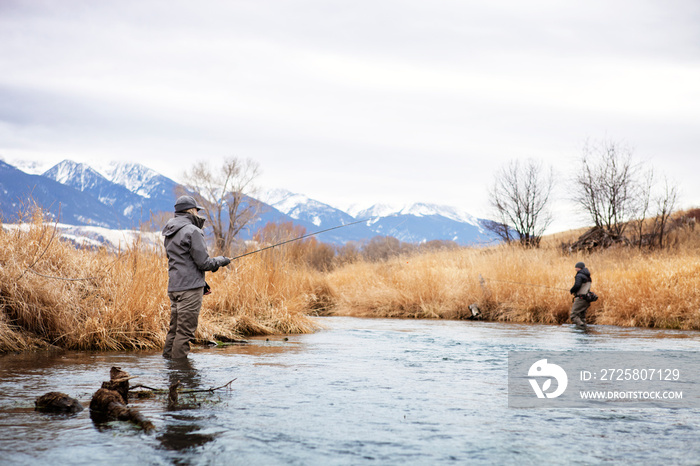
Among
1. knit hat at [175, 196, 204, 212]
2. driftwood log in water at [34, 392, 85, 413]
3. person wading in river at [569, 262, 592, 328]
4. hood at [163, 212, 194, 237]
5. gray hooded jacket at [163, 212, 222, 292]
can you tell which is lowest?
driftwood log in water at [34, 392, 85, 413]

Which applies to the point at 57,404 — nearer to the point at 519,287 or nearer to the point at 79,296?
the point at 79,296

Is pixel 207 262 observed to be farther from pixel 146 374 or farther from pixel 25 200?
pixel 25 200

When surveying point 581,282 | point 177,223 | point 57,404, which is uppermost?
point 177,223

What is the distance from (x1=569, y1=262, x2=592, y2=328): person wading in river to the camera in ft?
49.5

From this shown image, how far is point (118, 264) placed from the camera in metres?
9.62

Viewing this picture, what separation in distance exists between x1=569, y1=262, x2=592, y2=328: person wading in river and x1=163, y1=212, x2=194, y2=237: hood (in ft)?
36.0

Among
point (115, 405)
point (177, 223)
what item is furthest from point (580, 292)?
point (115, 405)

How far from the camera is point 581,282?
596 inches

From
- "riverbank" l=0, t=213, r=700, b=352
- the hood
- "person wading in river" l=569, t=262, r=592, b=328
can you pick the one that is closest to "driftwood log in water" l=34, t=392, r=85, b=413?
the hood

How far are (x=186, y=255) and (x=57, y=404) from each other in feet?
9.21

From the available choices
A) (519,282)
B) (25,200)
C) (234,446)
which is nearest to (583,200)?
(519,282)

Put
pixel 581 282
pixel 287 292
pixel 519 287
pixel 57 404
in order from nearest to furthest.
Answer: pixel 57 404 → pixel 287 292 → pixel 581 282 → pixel 519 287

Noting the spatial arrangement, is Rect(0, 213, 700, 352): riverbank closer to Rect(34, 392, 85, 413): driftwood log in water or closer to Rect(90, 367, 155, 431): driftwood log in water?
Rect(34, 392, 85, 413): driftwood log in water

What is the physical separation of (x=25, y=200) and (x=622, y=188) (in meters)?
27.0
